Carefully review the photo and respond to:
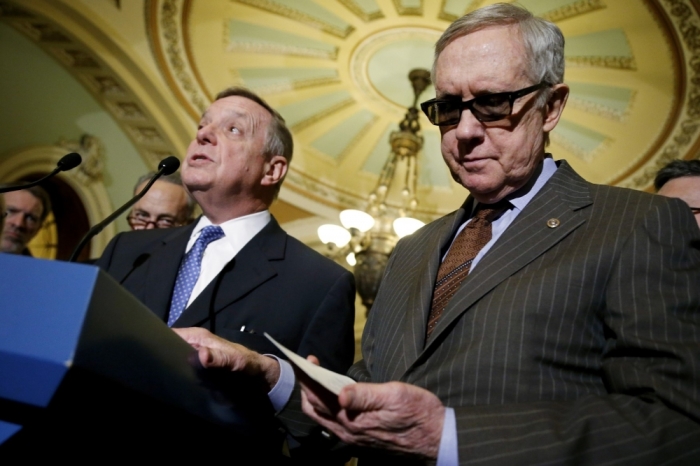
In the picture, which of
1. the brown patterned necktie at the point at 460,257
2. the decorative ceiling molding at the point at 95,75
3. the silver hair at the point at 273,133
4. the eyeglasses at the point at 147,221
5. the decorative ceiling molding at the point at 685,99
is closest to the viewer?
the brown patterned necktie at the point at 460,257

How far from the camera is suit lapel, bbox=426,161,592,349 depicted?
1.04 metres

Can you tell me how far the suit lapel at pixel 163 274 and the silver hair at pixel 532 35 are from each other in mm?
930

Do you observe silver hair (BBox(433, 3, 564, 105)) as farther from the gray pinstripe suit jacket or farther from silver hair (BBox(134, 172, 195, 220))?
silver hair (BBox(134, 172, 195, 220))

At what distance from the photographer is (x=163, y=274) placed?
1.63 metres

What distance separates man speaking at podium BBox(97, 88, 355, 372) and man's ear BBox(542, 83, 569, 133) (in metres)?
0.69

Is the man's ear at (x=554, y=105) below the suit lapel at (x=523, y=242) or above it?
above

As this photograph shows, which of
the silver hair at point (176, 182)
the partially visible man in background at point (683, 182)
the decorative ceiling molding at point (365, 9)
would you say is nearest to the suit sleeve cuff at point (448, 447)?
the partially visible man in background at point (683, 182)

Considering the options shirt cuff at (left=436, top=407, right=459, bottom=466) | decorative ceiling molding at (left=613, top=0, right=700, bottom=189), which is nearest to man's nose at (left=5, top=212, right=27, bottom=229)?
shirt cuff at (left=436, top=407, right=459, bottom=466)

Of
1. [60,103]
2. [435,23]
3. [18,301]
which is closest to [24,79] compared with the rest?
[60,103]

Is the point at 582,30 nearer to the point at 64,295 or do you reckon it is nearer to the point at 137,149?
the point at 137,149

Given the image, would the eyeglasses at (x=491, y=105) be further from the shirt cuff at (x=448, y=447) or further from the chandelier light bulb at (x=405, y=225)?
the chandelier light bulb at (x=405, y=225)

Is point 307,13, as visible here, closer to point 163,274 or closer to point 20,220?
point 20,220

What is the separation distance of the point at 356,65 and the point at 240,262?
179 inches

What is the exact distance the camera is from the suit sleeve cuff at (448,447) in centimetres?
81
